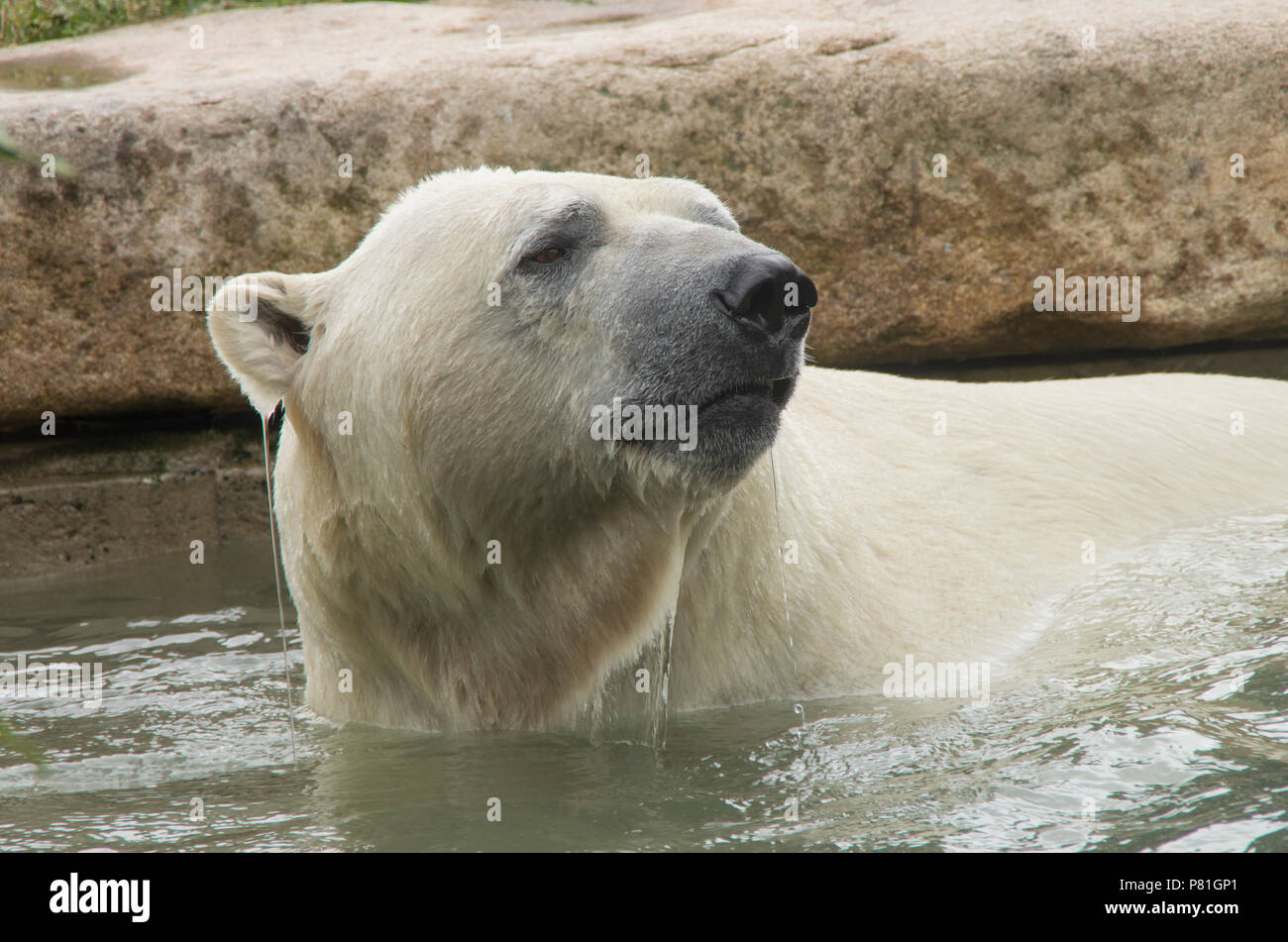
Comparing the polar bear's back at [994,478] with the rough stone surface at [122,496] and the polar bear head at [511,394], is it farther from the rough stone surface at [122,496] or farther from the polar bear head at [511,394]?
the rough stone surface at [122,496]

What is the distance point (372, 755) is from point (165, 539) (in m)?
2.61

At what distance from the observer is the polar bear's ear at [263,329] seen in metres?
3.13

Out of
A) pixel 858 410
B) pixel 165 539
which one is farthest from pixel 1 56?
pixel 858 410

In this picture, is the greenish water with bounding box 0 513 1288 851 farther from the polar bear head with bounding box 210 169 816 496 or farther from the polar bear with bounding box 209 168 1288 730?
the polar bear head with bounding box 210 169 816 496

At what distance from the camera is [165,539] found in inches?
213

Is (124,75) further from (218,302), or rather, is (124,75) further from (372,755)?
(372,755)

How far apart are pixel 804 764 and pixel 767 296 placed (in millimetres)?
959

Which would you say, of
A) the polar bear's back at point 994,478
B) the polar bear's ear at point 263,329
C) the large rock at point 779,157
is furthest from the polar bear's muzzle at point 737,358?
the large rock at point 779,157

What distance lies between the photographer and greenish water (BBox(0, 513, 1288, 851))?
2508mm

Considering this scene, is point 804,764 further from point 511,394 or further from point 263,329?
point 263,329

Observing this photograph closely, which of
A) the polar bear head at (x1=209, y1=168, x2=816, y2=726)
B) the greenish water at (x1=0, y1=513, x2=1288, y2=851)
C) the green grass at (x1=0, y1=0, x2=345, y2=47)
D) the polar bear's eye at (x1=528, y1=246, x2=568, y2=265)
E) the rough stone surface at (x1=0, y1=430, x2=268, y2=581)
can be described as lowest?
the greenish water at (x1=0, y1=513, x2=1288, y2=851)

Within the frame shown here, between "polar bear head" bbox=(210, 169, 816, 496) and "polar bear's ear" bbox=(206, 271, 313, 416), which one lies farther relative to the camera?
"polar bear's ear" bbox=(206, 271, 313, 416)

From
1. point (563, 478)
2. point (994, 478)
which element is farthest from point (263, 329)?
point (994, 478)

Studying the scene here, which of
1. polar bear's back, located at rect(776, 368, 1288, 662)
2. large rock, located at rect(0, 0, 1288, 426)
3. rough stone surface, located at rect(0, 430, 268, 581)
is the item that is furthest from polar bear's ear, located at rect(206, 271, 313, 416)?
rough stone surface, located at rect(0, 430, 268, 581)
